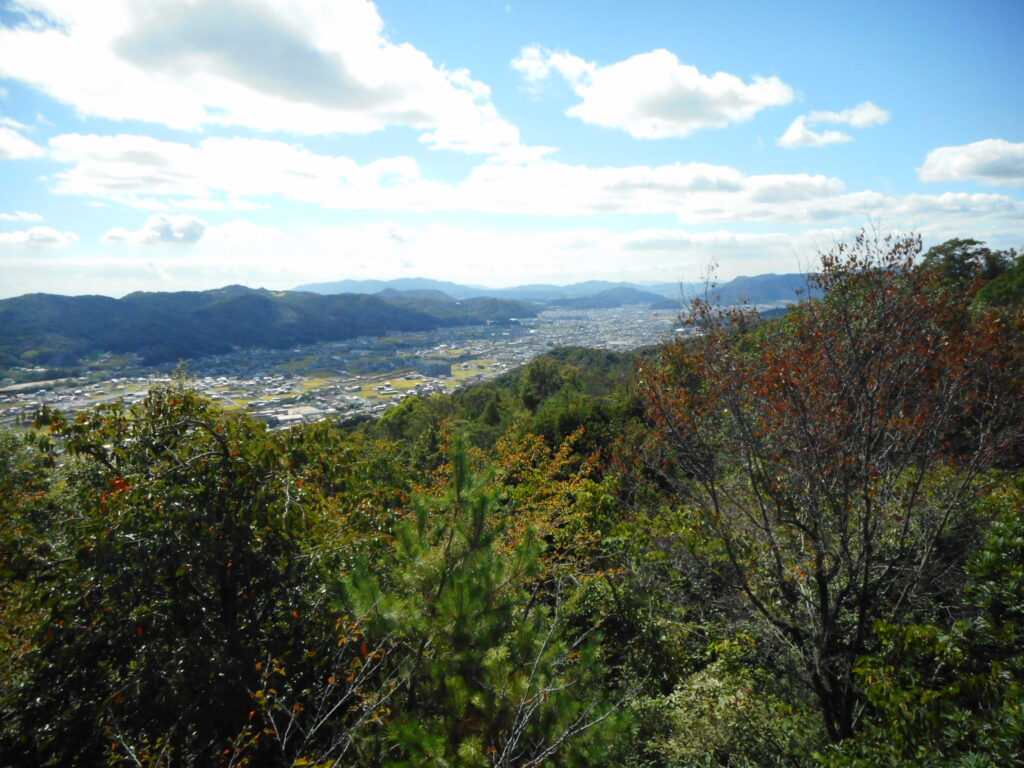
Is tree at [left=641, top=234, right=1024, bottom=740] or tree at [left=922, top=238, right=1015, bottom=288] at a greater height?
tree at [left=922, top=238, right=1015, bottom=288]

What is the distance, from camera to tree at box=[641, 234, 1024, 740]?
4.60 metres

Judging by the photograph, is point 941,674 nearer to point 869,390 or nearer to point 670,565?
point 869,390

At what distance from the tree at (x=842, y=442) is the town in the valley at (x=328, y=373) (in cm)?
200

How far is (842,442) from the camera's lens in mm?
4762

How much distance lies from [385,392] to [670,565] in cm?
5805

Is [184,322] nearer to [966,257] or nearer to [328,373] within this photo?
[328,373]

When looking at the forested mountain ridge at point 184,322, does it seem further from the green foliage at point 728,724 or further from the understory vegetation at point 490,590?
the green foliage at point 728,724

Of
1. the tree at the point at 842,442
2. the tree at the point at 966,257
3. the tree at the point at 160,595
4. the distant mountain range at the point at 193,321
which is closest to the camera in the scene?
the tree at the point at 160,595

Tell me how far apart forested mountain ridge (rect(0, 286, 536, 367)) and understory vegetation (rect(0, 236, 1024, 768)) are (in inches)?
2858

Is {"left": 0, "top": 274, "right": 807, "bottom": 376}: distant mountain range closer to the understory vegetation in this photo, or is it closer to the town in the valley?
the town in the valley

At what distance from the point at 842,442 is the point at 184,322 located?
123229 millimetres

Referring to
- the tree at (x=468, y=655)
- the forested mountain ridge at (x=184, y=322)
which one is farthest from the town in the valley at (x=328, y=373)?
the forested mountain ridge at (x=184, y=322)

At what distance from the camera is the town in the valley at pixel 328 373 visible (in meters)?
42.5

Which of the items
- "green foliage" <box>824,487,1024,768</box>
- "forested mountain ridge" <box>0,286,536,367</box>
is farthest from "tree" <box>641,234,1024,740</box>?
"forested mountain ridge" <box>0,286,536,367</box>
